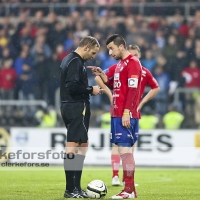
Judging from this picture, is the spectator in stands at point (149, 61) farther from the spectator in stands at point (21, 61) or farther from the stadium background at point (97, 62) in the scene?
the spectator in stands at point (21, 61)

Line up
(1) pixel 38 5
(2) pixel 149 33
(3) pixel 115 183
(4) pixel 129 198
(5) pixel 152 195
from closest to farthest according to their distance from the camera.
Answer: (4) pixel 129 198, (5) pixel 152 195, (3) pixel 115 183, (2) pixel 149 33, (1) pixel 38 5

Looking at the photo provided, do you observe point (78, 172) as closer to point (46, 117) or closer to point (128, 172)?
point (128, 172)

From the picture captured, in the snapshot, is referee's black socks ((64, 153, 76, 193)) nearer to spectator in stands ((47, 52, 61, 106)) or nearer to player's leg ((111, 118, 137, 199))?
player's leg ((111, 118, 137, 199))

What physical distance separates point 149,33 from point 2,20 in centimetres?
486

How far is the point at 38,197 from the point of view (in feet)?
27.3

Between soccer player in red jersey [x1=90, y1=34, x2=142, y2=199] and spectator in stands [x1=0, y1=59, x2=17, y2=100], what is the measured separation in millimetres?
9138

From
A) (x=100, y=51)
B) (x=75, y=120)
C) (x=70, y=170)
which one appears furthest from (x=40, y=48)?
(x=70, y=170)

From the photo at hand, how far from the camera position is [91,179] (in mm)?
11648

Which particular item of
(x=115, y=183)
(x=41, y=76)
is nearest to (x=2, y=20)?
(x=41, y=76)

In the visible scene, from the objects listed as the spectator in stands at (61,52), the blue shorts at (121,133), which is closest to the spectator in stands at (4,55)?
the spectator in stands at (61,52)

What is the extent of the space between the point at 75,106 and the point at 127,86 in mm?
742

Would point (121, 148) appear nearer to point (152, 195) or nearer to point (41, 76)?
point (152, 195)

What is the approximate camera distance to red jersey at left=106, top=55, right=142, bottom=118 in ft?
26.4

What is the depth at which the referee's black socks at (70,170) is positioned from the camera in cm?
817
